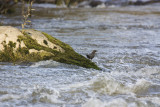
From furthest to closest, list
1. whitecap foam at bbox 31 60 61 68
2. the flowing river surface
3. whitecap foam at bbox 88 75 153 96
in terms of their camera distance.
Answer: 1. whitecap foam at bbox 31 60 61 68
2. whitecap foam at bbox 88 75 153 96
3. the flowing river surface

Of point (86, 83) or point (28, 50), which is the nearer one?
point (86, 83)

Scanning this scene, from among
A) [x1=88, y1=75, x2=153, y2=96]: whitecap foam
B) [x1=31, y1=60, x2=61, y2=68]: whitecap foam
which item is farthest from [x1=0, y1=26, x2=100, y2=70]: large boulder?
[x1=88, y1=75, x2=153, y2=96]: whitecap foam

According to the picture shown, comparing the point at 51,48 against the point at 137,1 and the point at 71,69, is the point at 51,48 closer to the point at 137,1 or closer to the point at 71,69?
the point at 71,69

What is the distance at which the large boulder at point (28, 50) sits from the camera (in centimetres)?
689

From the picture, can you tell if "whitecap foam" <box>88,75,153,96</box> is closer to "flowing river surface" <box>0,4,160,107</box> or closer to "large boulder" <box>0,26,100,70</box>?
A: "flowing river surface" <box>0,4,160,107</box>

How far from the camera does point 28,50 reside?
6.90m

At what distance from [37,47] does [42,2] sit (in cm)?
3342

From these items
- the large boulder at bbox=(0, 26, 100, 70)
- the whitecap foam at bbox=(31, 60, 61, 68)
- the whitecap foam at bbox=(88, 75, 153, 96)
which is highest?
the large boulder at bbox=(0, 26, 100, 70)

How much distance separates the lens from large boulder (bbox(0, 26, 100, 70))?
22.6 ft

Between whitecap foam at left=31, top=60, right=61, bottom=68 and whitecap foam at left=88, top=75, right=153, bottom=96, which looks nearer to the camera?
whitecap foam at left=88, top=75, right=153, bottom=96

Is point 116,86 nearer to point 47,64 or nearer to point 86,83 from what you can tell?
point 86,83

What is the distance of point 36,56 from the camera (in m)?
6.96

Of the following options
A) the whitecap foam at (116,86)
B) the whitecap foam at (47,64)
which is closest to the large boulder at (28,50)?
the whitecap foam at (47,64)

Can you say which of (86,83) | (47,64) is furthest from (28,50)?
(86,83)
